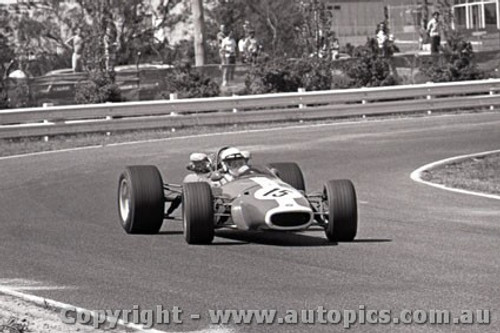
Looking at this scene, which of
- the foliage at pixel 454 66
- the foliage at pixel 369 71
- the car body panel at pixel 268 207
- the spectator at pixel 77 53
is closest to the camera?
the car body panel at pixel 268 207

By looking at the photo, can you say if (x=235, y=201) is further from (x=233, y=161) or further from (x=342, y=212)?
(x=342, y=212)

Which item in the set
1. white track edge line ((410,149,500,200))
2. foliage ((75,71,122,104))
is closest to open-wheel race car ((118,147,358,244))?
white track edge line ((410,149,500,200))

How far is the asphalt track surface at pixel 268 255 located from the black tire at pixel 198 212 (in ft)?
0.44

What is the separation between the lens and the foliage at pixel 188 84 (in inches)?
1287

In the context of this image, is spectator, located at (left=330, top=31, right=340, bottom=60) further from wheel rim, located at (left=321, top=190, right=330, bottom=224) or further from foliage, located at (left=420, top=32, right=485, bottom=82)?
wheel rim, located at (left=321, top=190, right=330, bottom=224)

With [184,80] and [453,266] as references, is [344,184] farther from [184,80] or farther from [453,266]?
[184,80]

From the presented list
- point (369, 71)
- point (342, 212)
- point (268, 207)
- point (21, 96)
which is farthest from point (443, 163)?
point (369, 71)

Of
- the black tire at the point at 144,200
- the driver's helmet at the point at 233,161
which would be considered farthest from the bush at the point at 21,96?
the driver's helmet at the point at 233,161

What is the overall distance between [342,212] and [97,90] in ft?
66.3

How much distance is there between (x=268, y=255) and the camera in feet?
38.0

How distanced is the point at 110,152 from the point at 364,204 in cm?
965

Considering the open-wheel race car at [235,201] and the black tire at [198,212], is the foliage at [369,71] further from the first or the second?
the black tire at [198,212]

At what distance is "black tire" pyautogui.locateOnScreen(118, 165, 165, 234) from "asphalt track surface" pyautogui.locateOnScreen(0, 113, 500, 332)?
6.7 inches

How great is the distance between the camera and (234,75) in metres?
33.8
